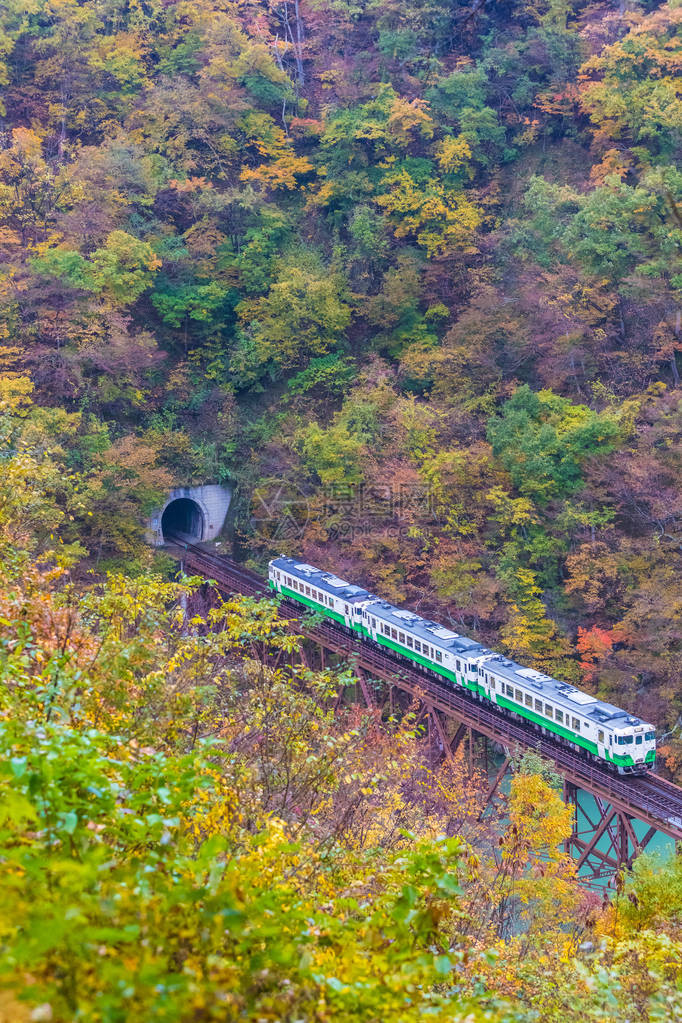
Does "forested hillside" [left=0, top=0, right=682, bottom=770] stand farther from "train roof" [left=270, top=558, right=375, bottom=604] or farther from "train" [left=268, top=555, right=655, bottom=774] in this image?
"train" [left=268, top=555, right=655, bottom=774]

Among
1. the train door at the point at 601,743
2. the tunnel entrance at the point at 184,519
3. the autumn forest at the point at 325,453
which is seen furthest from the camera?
the tunnel entrance at the point at 184,519

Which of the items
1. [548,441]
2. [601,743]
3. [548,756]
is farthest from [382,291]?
[601,743]

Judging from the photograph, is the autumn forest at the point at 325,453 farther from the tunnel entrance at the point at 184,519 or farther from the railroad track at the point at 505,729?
the tunnel entrance at the point at 184,519

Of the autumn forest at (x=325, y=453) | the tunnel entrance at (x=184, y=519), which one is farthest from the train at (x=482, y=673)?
the tunnel entrance at (x=184, y=519)

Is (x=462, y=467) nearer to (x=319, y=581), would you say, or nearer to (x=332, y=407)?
(x=319, y=581)

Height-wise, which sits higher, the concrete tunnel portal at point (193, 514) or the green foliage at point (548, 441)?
the concrete tunnel portal at point (193, 514)

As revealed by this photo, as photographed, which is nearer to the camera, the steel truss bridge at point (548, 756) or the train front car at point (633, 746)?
the steel truss bridge at point (548, 756)
